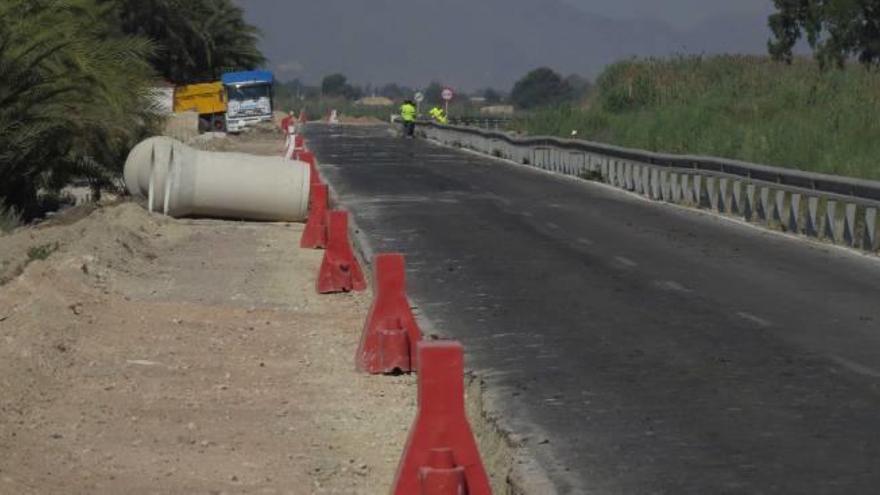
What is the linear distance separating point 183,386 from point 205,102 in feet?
248

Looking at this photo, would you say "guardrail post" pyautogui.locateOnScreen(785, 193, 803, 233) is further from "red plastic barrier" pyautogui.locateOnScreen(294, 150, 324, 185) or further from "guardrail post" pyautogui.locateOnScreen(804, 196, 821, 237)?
"red plastic barrier" pyautogui.locateOnScreen(294, 150, 324, 185)

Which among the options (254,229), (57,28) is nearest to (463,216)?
(254,229)

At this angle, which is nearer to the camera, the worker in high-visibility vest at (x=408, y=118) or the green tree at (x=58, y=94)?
the green tree at (x=58, y=94)

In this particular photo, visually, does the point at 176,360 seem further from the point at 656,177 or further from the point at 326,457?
the point at 656,177

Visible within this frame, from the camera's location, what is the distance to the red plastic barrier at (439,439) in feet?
23.4

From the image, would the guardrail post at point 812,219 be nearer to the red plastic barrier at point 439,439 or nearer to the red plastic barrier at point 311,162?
the red plastic barrier at point 311,162

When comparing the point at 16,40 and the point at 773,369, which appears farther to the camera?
the point at 16,40

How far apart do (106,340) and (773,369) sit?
5.05 m

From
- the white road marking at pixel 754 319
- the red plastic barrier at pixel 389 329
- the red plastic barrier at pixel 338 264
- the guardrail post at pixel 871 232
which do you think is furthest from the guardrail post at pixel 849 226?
the red plastic barrier at pixel 389 329

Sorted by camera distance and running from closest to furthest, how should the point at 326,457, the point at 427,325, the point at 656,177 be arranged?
the point at 326,457 < the point at 427,325 < the point at 656,177

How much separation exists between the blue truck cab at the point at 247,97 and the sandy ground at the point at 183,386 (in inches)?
2821

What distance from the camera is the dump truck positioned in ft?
278

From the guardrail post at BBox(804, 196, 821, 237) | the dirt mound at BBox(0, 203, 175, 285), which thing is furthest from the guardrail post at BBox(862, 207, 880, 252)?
the dirt mound at BBox(0, 203, 175, 285)

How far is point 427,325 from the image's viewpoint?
549 inches
